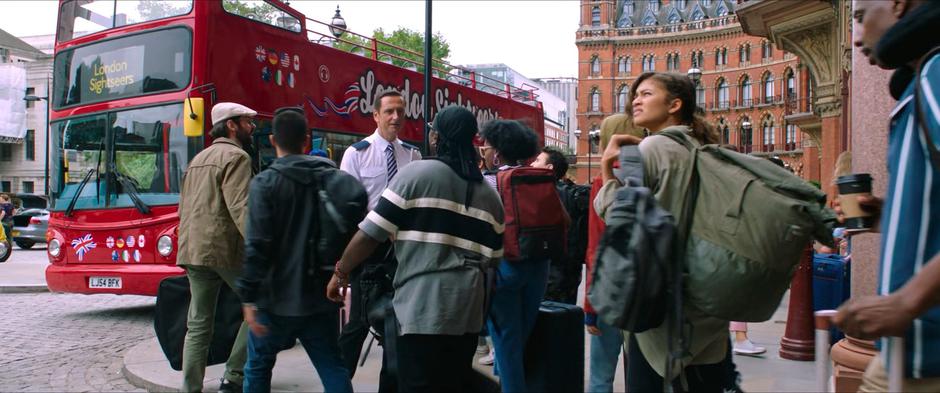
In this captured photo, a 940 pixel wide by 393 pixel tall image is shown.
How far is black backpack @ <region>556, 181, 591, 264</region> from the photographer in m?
5.54

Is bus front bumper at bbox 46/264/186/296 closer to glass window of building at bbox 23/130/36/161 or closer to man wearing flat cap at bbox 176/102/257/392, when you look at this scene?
man wearing flat cap at bbox 176/102/257/392

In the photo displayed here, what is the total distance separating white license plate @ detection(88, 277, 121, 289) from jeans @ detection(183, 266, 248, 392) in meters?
4.12

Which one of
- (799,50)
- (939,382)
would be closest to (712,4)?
(799,50)

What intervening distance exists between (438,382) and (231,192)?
7.37ft

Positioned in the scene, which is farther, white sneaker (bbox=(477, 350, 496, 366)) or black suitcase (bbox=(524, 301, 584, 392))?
white sneaker (bbox=(477, 350, 496, 366))

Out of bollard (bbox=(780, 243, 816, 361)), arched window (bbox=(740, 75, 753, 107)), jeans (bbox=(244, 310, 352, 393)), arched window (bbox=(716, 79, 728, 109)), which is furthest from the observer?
arched window (bbox=(716, 79, 728, 109))

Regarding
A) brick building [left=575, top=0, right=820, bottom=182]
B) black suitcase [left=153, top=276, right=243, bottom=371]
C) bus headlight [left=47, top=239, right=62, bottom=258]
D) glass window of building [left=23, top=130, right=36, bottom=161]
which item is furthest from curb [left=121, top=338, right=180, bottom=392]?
brick building [left=575, top=0, right=820, bottom=182]

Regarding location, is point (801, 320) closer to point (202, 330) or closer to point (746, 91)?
point (202, 330)

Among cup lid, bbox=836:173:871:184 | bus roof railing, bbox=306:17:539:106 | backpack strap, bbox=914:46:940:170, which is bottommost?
cup lid, bbox=836:173:871:184

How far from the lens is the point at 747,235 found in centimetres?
244

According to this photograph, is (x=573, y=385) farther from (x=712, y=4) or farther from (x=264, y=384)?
(x=712, y=4)

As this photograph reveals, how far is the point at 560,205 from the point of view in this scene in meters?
4.76

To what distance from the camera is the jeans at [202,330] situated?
480 cm

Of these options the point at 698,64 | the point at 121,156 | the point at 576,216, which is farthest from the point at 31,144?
the point at 698,64
